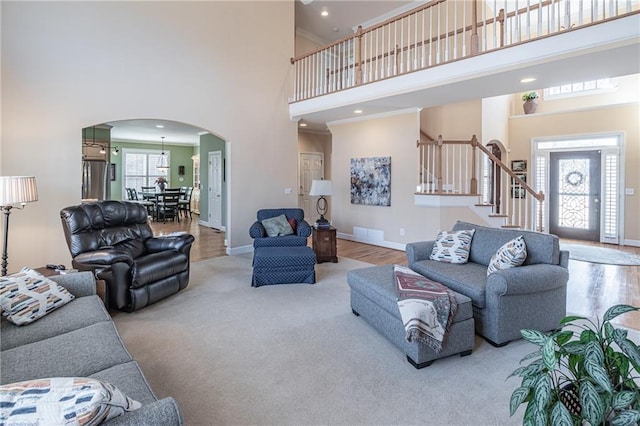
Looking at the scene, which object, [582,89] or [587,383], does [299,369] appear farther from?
[582,89]

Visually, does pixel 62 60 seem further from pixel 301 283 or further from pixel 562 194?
pixel 562 194

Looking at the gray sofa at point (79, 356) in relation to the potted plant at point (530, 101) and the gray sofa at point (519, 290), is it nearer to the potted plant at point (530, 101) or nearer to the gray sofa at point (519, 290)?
the gray sofa at point (519, 290)

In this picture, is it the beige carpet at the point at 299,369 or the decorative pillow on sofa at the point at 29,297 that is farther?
the decorative pillow on sofa at the point at 29,297

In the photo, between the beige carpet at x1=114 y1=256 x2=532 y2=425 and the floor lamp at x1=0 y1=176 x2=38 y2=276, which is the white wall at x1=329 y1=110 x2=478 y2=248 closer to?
the beige carpet at x1=114 y1=256 x2=532 y2=425

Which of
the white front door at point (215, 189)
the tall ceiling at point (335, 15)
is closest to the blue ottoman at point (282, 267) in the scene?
the tall ceiling at point (335, 15)

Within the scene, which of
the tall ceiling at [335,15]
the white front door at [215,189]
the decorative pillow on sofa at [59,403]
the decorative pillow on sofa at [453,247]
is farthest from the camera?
the white front door at [215,189]

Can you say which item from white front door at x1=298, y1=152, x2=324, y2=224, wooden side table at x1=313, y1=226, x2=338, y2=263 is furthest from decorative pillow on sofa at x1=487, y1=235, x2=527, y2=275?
white front door at x1=298, y1=152, x2=324, y2=224

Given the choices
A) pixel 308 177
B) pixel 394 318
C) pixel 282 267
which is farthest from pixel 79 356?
pixel 308 177

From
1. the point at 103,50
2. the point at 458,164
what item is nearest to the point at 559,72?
the point at 458,164

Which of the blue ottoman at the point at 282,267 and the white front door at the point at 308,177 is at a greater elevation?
the white front door at the point at 308,177

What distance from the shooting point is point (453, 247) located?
360 centimetres

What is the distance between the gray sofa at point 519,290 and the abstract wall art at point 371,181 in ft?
12.0

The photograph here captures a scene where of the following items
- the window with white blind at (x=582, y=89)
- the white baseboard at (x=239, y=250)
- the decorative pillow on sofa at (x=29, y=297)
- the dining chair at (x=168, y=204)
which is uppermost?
the window with white blind at (x=582, y=89)

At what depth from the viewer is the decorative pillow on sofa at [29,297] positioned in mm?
2059
